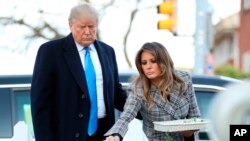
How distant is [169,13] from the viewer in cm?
1240

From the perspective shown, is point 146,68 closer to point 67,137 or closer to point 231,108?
point 67,137

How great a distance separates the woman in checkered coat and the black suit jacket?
37 cm

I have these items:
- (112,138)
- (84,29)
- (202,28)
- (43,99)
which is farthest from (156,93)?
(202,28)

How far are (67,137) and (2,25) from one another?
1763cm

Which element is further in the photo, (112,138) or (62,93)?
(62,93)

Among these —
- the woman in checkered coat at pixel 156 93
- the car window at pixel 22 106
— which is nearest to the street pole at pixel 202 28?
the car window at pixel 22 106

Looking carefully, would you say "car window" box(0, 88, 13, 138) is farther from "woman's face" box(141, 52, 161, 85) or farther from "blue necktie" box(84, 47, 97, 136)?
"woman's face" box(141, 52, 161, 85)

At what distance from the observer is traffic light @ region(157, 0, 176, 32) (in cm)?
1223

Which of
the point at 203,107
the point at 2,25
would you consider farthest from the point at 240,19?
the point at 203,107

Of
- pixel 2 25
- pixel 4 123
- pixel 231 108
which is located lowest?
pixel 4 123

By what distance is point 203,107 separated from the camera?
5.30 meters

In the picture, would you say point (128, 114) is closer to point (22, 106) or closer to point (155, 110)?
point (155, 110)

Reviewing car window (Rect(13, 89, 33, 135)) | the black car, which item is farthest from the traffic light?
car window (Rect(13, 89, 33, 135))

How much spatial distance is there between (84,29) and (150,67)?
1.65ft
